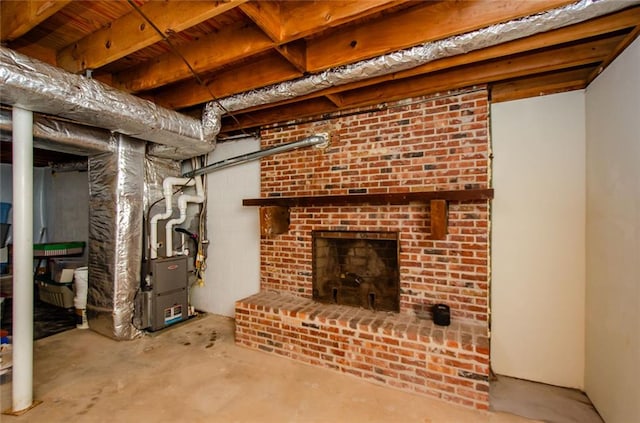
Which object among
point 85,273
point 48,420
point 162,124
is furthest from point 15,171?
point 85,273

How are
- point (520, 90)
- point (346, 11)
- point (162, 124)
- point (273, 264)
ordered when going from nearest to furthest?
point (346, 11)
point (520, 90)
point (162, 124)
point (273, 264)

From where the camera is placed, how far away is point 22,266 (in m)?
1.96

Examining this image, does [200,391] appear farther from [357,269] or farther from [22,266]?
[357,269]

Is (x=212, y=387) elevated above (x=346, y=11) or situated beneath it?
situated beneath

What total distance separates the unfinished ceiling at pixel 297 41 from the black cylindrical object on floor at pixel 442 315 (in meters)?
1.79

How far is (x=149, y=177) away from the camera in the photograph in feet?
11.0

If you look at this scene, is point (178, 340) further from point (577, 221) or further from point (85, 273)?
point (577, 221)

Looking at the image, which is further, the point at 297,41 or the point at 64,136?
the point at 64,136

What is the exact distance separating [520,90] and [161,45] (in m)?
2.77

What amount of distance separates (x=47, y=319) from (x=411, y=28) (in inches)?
200

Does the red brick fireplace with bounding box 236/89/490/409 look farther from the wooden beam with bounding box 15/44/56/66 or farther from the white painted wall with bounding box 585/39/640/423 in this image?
the wooden beam with bounding box 15/44/56/66

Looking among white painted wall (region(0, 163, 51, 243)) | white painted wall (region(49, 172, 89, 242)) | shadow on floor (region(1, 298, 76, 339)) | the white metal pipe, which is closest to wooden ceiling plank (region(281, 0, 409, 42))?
the white metal pipe

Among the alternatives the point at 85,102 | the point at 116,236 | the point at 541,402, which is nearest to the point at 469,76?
the point at 541,402

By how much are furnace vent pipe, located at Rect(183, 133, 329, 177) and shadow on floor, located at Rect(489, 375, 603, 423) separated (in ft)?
8.42
